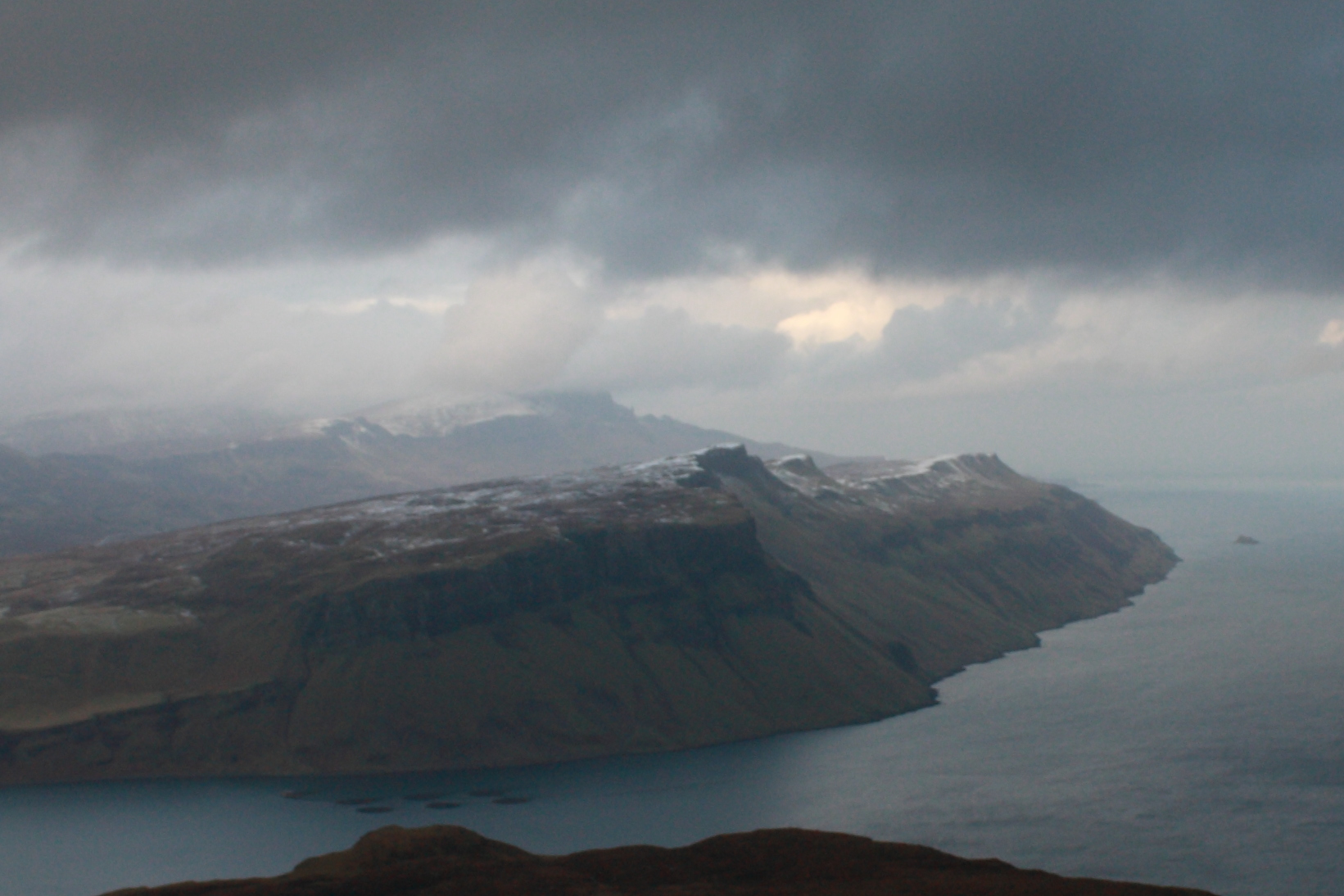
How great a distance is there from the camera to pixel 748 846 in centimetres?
14625

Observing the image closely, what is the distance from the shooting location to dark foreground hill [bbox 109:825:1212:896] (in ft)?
394

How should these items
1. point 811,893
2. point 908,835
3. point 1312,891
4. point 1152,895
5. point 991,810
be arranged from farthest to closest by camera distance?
1. point 991,810
2. point 908,835
3. point 1312,891
4. point 811,893
5. point 1152,895

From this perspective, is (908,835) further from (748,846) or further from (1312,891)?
(1312,891)

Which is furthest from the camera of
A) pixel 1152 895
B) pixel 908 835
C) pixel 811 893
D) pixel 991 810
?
pixel 991 810

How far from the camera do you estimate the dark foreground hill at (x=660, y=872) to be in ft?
394

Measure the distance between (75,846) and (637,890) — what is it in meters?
126

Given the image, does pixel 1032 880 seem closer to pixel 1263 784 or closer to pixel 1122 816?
pixel 1122 816

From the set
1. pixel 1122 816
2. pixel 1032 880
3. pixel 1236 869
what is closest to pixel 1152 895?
pixel 1032 880

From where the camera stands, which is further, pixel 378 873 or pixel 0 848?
pixel 0 848

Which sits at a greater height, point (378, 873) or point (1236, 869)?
point (378, 873)

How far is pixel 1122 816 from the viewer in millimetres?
183125

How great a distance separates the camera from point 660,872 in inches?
5359

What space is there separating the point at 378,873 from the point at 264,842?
8227 centimetres

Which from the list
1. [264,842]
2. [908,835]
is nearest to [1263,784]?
[908,835]
